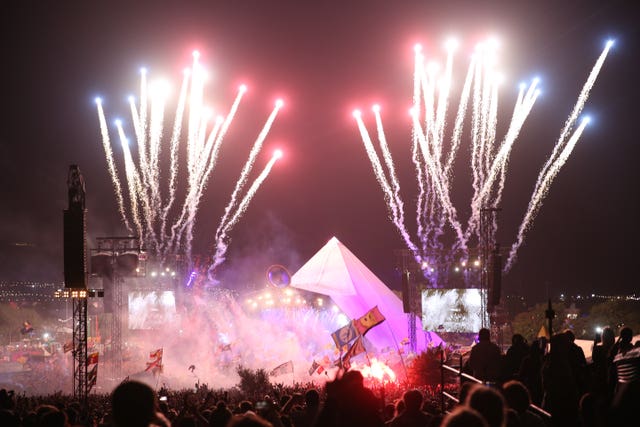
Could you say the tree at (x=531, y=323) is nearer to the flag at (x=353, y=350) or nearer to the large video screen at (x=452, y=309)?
the large video screen at (x=452, y=309)

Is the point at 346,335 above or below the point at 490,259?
below

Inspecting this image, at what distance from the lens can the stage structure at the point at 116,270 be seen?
109 feet

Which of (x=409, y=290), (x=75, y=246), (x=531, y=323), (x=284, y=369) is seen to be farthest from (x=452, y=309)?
(x=75, y=246)

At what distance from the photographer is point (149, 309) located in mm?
40469

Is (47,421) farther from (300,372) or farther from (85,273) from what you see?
(300,372)

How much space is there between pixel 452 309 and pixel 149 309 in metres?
18.2

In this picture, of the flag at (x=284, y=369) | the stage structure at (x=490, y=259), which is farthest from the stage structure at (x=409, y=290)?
the flag at (x=284, y=369)

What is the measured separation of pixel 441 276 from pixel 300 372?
34.1 feet

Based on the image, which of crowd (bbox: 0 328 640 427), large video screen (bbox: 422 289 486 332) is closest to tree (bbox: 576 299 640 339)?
large video screen (bbox: 422 289 486 332)

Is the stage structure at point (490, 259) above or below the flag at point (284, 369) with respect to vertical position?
above

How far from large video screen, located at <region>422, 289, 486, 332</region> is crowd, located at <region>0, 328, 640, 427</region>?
25.5 meters

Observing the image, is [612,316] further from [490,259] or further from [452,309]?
[490,259]

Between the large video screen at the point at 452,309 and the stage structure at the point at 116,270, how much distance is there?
15.7 metres

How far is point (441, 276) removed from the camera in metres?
36.5
